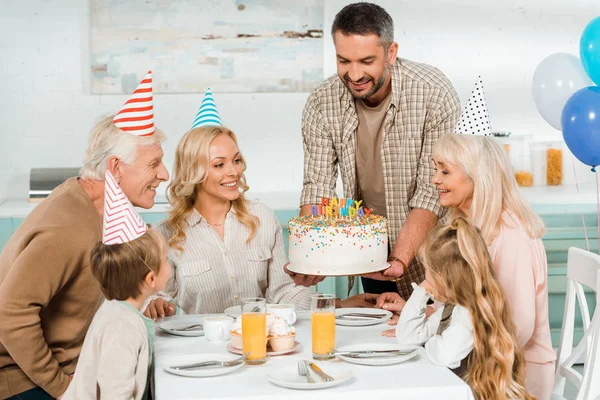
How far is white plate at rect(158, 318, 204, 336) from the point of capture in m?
2.15

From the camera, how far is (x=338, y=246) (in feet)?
7.28

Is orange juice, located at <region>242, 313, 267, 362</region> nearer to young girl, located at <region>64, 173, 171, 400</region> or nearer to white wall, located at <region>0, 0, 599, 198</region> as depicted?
young girl, located at <region>64, 173, 171, 400</region>

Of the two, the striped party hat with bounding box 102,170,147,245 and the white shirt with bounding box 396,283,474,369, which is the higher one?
the striped party hat with bounding box 102,170,147,245

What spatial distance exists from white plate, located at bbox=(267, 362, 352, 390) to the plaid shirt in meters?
1.08

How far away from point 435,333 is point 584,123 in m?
1.05

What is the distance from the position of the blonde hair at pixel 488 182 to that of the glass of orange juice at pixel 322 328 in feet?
1.68

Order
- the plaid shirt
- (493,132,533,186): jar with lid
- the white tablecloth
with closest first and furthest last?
the white tablecloth < the plaid shirt < (493,132,533,186): jar with lid

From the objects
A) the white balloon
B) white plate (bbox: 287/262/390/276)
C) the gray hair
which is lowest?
white plate (bbox: 287/262/390/276)

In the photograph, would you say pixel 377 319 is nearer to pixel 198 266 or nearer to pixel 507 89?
pixel 198 266

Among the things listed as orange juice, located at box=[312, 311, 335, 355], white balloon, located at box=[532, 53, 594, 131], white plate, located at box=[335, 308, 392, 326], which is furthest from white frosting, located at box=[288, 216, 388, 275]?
white balloon, located at box=[532, 53, 594, 131]

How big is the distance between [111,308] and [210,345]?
31 centimetres

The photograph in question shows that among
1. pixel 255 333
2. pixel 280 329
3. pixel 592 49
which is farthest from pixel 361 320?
pixel 592 49

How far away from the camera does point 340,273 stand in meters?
2.21

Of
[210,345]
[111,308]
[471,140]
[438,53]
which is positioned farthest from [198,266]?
[438,53]
